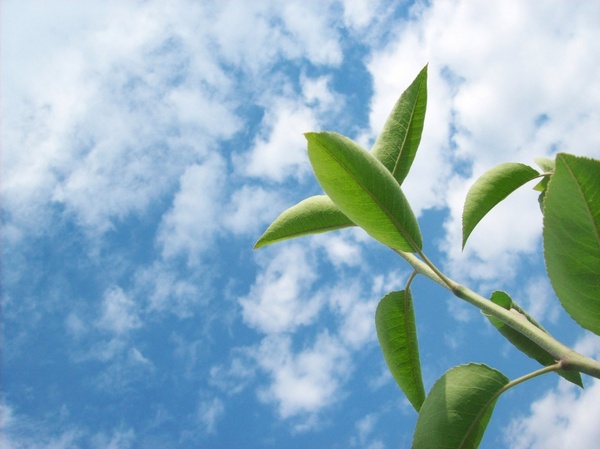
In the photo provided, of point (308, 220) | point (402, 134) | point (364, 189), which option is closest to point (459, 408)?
point (364, 189)

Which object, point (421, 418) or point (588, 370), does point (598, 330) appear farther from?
point (421, 418)

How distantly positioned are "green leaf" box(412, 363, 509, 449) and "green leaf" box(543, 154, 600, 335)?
0.49m

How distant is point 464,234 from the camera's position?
2338 millimetres

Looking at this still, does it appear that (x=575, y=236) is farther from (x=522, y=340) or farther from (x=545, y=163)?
(x=545, y=163)

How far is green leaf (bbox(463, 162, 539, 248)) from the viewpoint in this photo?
241 cm

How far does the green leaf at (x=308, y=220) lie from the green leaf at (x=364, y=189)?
17.9 inches

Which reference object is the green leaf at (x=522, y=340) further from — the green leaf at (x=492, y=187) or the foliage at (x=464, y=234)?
the green leaf at (x=492, y=187)

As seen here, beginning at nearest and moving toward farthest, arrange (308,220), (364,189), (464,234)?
1. (364,189)
2. (464,234)
3. (308,220)

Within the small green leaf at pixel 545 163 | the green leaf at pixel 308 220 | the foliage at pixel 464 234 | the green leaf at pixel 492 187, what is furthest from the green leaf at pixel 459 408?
the small green leaf at pixel 545 163

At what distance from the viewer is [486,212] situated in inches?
96.0

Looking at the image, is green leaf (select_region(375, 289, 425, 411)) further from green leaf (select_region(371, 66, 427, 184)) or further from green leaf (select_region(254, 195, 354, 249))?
green leaf (select_region(371, 66, 427, 184))

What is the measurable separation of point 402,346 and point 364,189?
1018 millimetres

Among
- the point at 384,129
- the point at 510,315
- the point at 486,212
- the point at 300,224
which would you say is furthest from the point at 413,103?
the point at 510,315

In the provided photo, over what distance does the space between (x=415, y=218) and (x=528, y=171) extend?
2.66 ft
